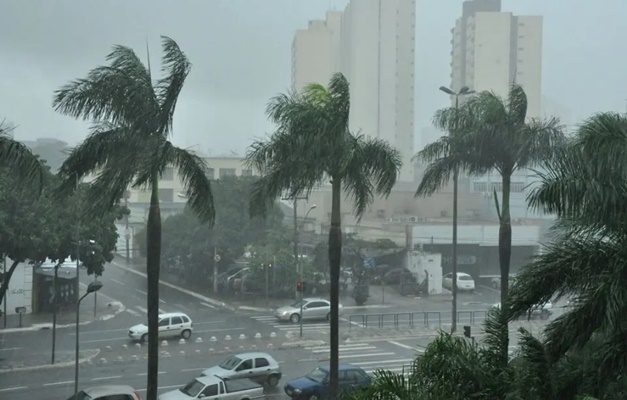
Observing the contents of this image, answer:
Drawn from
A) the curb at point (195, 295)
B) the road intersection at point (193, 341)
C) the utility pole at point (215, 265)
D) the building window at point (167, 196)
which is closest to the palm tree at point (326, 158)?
the road intersection at point (193, 341)

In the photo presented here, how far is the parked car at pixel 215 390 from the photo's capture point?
9.50 m

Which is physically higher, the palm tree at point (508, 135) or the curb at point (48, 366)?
the palm tree at point (508, 135)

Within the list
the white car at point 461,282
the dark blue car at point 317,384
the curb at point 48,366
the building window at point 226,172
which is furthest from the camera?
the white car at point 461,282

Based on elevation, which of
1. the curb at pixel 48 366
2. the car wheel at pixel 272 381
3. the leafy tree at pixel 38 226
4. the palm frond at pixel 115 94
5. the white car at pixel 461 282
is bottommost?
the car wheel at pixel 272 381

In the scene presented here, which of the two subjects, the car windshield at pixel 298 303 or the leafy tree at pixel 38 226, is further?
the car windshield at pixel 298 303

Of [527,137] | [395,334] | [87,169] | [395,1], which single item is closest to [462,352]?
[87,169]

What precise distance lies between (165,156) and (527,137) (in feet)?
17.9

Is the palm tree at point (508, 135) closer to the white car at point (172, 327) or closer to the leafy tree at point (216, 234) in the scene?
the white car at point (172, 327)

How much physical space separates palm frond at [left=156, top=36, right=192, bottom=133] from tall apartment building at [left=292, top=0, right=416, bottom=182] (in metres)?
17.5

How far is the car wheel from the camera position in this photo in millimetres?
10953

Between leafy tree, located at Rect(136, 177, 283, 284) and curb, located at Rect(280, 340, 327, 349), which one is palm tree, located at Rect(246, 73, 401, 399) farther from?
leafy tree, located at Rect(136, 177, 283, 284)

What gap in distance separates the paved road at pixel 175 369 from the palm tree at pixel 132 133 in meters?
3.22

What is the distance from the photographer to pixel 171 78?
7.82m

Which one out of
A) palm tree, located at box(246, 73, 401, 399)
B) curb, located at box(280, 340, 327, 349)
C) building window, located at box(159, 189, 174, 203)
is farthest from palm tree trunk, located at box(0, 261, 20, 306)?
palm tree, located at box(246, 73, 401, 399)
